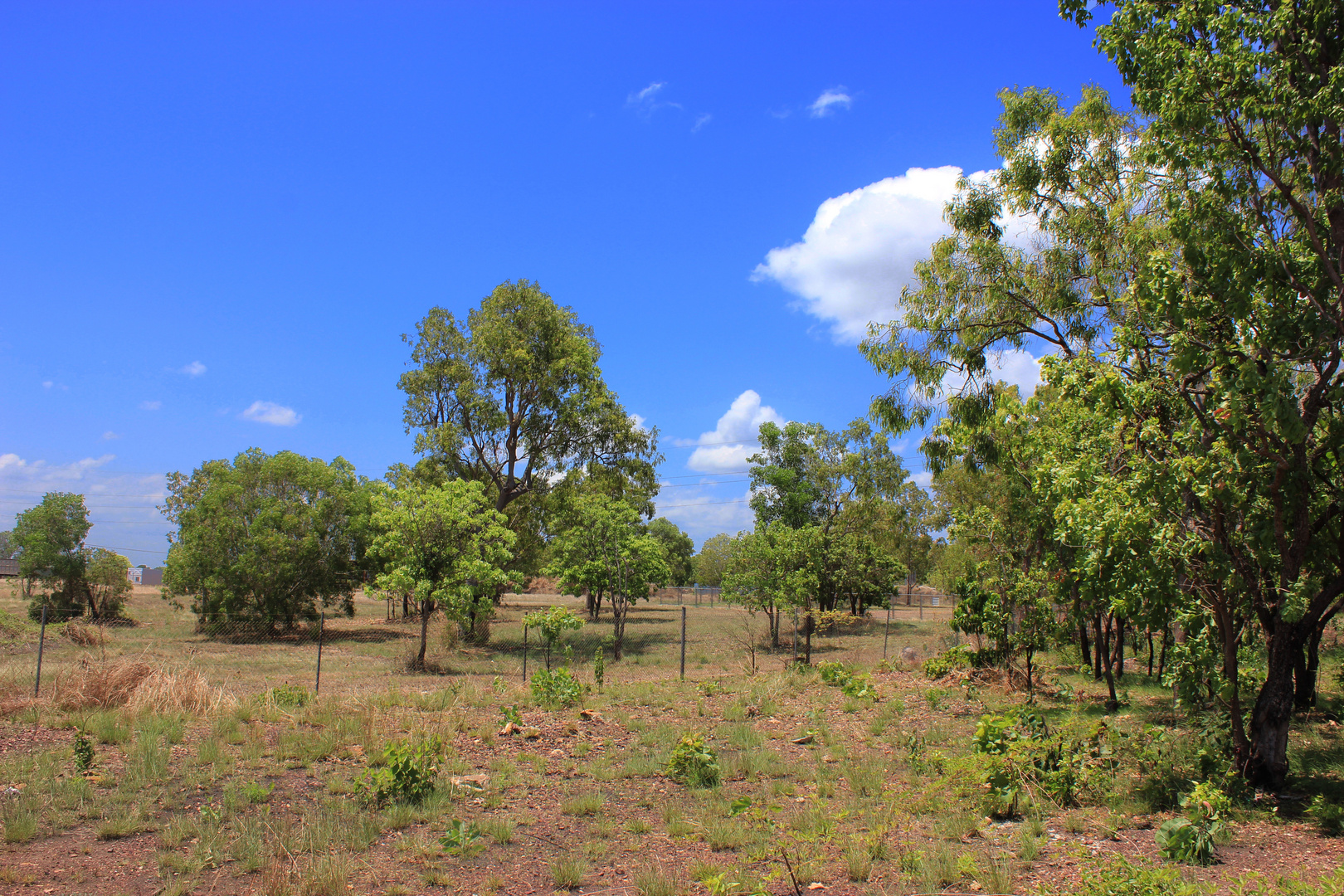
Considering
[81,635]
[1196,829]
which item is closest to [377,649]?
[81,635]

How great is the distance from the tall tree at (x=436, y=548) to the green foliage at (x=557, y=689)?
6.04m

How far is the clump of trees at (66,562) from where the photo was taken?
28.7 metres

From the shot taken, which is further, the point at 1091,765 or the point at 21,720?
the point at 21,720

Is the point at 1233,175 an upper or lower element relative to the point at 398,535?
upper

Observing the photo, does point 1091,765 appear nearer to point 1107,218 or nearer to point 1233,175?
point 1233,175

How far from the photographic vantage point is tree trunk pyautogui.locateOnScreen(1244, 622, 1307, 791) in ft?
24.7

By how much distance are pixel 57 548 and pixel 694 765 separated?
3135 centimetres

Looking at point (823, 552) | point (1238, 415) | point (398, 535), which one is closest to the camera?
point (1238, 415)

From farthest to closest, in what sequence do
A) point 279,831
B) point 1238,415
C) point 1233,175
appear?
point 1233,175 → point 279,831 → point 1238,415

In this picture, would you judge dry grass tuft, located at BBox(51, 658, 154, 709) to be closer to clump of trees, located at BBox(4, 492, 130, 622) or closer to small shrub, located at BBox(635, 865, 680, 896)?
small shrub, located at BBox(635, 865, 680, 896)

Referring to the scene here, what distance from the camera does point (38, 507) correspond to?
2933 cm

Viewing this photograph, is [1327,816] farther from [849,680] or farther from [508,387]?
[508,387]

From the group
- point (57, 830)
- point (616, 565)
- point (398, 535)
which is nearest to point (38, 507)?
point (398, 535)

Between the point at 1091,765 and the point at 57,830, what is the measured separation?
34.5 ft
